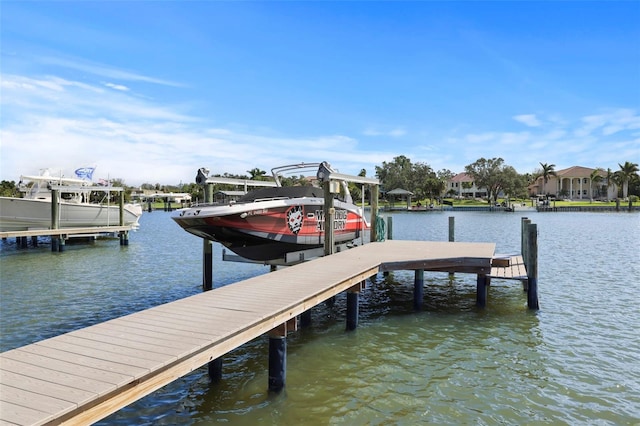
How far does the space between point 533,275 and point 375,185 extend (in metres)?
6.13

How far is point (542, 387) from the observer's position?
6965 millimetres

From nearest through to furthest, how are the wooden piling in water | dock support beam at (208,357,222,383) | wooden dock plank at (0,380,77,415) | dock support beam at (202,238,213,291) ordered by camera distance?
wooden dock plank at (0,380,77,415) < dock support beam at (208,357,222,383) < the wooden piling in water < dock support beam at (202,238,213,291)

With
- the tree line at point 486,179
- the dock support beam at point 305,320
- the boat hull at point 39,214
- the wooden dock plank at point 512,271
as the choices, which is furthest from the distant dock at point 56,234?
the tree line at point 486,179

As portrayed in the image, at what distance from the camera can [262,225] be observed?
39.6 feet

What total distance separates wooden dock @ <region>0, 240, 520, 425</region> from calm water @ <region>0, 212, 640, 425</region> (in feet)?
3.93

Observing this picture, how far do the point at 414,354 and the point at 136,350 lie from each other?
512 cm

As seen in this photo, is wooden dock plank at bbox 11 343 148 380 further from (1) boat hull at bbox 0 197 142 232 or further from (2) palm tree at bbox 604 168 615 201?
(2) palm tree at bbox 604 168 615 201

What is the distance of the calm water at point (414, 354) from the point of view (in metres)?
6.15

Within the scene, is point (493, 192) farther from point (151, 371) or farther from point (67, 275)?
point (151, 371)

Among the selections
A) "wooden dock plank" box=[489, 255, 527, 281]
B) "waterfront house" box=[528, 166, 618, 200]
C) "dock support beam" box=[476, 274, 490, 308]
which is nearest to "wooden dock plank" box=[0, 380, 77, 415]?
"dock support beam" box=[476, 274, 490, 308]

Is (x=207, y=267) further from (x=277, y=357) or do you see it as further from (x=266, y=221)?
(x=277, y=357)

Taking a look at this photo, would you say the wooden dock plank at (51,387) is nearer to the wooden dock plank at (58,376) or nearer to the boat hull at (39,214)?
the wooden dock plank at (58,376)

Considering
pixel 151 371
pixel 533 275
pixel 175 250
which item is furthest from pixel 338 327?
pixel 175 250

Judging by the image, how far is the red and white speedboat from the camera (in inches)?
449
